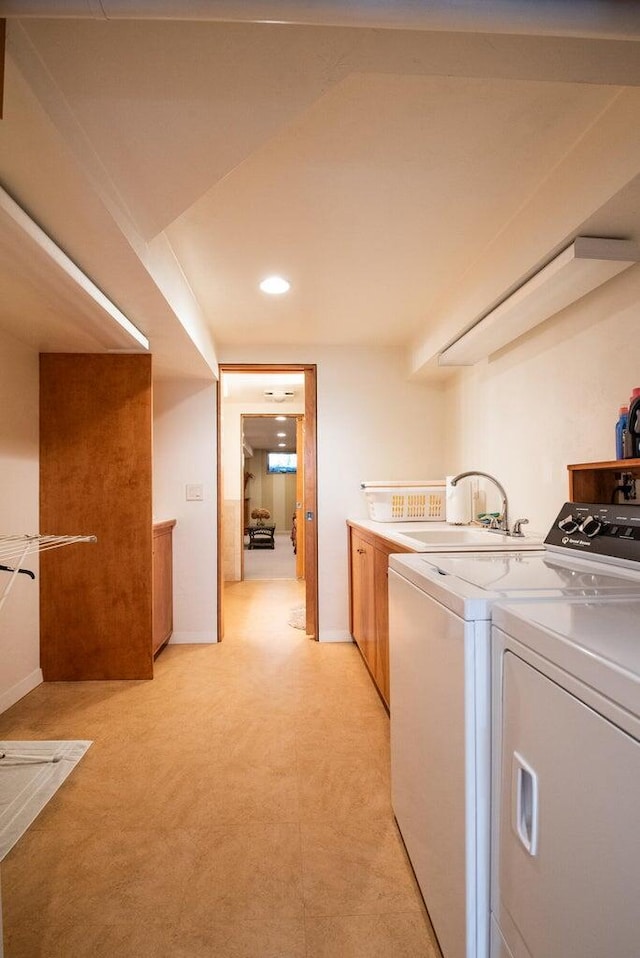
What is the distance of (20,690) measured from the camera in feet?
8.34

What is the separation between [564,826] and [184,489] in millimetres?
3190

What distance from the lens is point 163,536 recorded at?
3248 mm

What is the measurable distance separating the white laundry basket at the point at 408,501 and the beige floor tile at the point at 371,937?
1999 millimetres

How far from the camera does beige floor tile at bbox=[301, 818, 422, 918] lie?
128 centimetres

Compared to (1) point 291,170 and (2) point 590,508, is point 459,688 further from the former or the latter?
(1) point 291,170

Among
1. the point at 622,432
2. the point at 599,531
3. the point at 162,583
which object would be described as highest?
the point at 622,432

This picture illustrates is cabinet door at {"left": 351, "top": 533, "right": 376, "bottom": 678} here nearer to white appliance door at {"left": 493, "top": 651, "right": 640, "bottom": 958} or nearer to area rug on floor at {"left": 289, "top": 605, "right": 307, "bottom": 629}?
area rug on floor at {"left": 289, "top": 605, "right": 307, "bottom": 629}

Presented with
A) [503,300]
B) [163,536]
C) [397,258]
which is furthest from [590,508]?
[163,536]

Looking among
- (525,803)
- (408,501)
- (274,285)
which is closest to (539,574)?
(525,803)

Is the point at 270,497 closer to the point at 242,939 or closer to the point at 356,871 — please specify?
the point at 356,871

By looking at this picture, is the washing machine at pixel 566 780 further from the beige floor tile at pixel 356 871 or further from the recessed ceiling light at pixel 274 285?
the recessed ceiling light at pixel 274 285

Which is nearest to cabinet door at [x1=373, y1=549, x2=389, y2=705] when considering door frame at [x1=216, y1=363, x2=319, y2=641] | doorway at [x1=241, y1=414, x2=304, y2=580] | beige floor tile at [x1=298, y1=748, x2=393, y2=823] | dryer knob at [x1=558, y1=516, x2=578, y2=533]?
beige floor tile at [x1=298, y1=748, x2=393, y2=823]

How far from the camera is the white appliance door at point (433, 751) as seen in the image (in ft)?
3.15

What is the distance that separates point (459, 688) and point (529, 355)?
1825 millimetres
